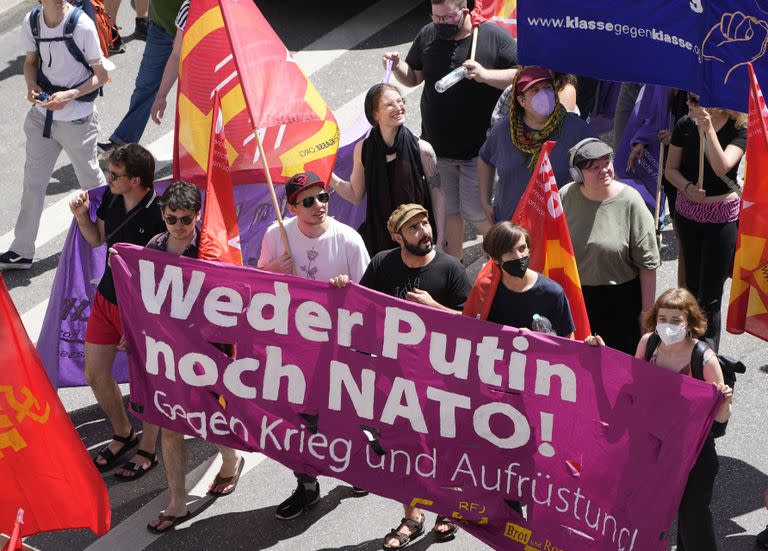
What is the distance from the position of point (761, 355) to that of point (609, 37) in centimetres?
199

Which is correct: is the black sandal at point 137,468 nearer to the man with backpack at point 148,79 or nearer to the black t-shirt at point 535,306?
the black t-shirt at point 535,306

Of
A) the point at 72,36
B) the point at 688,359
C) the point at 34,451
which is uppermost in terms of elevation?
the point at 72,36

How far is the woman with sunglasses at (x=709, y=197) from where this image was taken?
23.5ft

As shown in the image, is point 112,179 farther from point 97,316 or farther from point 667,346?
point 667,346

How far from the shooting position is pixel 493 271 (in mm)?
6270

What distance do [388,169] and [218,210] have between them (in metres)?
1.18

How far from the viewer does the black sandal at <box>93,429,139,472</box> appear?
743cm

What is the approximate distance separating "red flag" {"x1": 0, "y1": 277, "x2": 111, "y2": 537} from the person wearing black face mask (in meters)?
1.88

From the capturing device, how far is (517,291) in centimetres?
624

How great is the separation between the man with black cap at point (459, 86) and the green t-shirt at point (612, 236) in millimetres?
1453

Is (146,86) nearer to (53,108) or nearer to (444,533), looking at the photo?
(53,108)

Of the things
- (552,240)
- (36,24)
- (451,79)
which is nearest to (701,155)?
(552,240)

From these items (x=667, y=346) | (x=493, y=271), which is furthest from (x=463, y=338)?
(x=667, y=346)

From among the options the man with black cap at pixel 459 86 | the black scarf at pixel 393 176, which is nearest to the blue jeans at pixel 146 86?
the man with black cap at pixel 459 86
